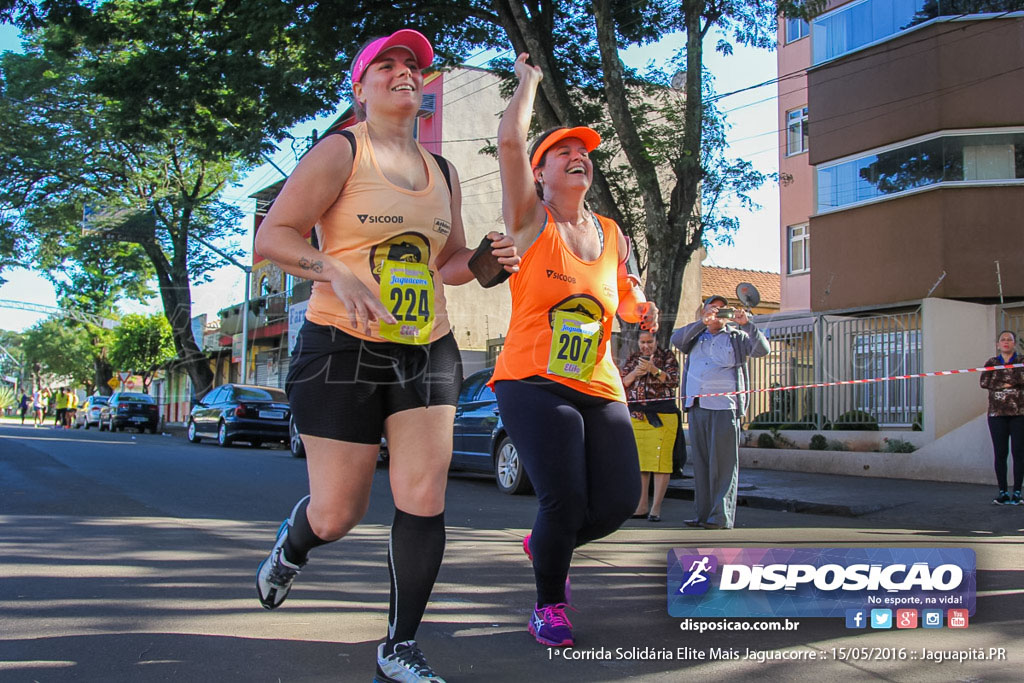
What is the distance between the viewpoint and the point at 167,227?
34.9 m

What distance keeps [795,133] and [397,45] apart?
25.5 metres

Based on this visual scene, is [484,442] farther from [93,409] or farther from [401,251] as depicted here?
[93,409]

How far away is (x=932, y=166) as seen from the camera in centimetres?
1531

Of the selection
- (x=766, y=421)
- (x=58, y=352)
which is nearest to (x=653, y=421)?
(x=766, y=421)

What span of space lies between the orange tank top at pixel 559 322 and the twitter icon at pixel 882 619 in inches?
53.4

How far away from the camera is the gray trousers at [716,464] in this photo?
777cm

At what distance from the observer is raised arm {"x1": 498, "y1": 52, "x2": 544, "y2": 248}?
349cm

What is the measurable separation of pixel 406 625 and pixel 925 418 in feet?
39.2

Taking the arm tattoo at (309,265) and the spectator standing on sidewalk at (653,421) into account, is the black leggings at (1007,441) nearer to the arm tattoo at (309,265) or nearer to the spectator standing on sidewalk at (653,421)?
the spectator standing on sidewalk at (653,421)

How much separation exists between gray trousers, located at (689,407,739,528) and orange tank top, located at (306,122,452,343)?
5.05m

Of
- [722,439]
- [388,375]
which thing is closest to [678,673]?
[388,375]

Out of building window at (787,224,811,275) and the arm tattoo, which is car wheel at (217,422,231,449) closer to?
building window at (787,224,811,275)

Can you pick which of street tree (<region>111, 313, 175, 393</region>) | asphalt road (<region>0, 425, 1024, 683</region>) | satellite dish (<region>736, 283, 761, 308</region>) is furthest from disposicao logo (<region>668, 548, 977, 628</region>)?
street tree (<region>111, 313, 175, 393</region>)

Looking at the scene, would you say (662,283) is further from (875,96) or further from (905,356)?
(875,96)
